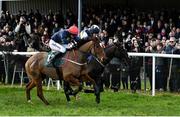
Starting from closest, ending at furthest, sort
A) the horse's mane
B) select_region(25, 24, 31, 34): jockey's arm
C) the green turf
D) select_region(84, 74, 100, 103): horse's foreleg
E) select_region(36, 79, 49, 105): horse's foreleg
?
the green turf → select_region(84, 74, 100, 103): horse's foreleg → the horse's mane → select_region(36, 79, 49, 105): horse's foreleg → select_region(25, 24, 31, 34): jockey's arm

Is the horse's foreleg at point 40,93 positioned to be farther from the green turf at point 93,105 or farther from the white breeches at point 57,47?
the white breeches at point 57,47

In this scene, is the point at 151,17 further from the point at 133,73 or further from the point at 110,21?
the point at 133,73

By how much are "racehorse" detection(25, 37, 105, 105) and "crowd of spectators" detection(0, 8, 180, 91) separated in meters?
2.96

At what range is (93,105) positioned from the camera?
14508 millimetres

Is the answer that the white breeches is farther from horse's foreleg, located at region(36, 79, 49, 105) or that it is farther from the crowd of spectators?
the crowd of spectators

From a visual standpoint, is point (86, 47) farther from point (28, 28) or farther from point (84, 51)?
point (28, 28)

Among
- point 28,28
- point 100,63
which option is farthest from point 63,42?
point 28,28

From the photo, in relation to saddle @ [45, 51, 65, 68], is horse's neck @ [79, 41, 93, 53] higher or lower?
higher

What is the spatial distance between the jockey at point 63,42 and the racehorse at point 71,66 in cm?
18

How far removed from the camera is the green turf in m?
12.9

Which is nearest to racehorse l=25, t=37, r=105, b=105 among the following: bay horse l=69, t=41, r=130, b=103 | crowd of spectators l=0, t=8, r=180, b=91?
bay horse l=69, t=41, r=130, b=103

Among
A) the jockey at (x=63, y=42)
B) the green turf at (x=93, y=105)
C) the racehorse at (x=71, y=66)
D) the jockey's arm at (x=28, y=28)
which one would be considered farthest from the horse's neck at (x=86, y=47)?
the jockey's arm at (x=28, y=28)

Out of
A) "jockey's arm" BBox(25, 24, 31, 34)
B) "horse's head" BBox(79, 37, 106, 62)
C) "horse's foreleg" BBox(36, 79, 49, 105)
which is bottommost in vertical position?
"horse's foreleg" BBox(36, 79, 49, 105)

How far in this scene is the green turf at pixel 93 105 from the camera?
1288cm
